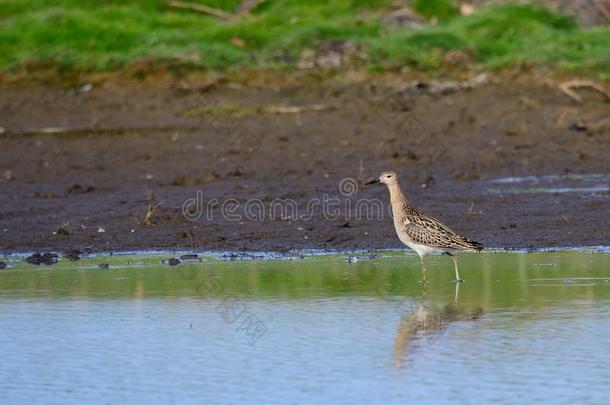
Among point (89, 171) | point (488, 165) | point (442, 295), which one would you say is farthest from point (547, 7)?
point (442, 295)

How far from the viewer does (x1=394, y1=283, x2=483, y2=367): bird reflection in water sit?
8180mm

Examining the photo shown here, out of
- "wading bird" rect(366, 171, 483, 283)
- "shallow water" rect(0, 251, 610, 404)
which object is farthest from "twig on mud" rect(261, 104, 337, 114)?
"wading bird" rect(366, 171, 483, 283)

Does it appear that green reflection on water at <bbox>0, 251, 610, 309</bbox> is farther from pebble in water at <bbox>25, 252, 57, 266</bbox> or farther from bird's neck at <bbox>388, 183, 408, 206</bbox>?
bird's neck at <bbox>388, 183, 408, 206</bbox>

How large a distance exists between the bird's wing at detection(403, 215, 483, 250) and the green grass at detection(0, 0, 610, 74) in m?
9.02

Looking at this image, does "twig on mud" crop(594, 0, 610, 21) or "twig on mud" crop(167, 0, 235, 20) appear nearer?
"twig on mud" crop(594, 0, 610, 21)

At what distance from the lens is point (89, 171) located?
1673 centimetres

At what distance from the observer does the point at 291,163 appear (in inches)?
653

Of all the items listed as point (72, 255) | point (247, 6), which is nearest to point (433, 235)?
A: point (72, 255)

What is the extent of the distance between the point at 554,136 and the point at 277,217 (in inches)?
208

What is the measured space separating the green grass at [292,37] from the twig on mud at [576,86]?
77 cm

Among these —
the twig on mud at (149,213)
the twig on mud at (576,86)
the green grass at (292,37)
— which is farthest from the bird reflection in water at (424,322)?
the green grass at (292,37)

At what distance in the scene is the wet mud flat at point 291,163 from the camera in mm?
13062

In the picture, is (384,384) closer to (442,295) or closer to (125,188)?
(442,295)

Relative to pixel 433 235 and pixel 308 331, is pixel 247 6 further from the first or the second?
pixel 308 331
